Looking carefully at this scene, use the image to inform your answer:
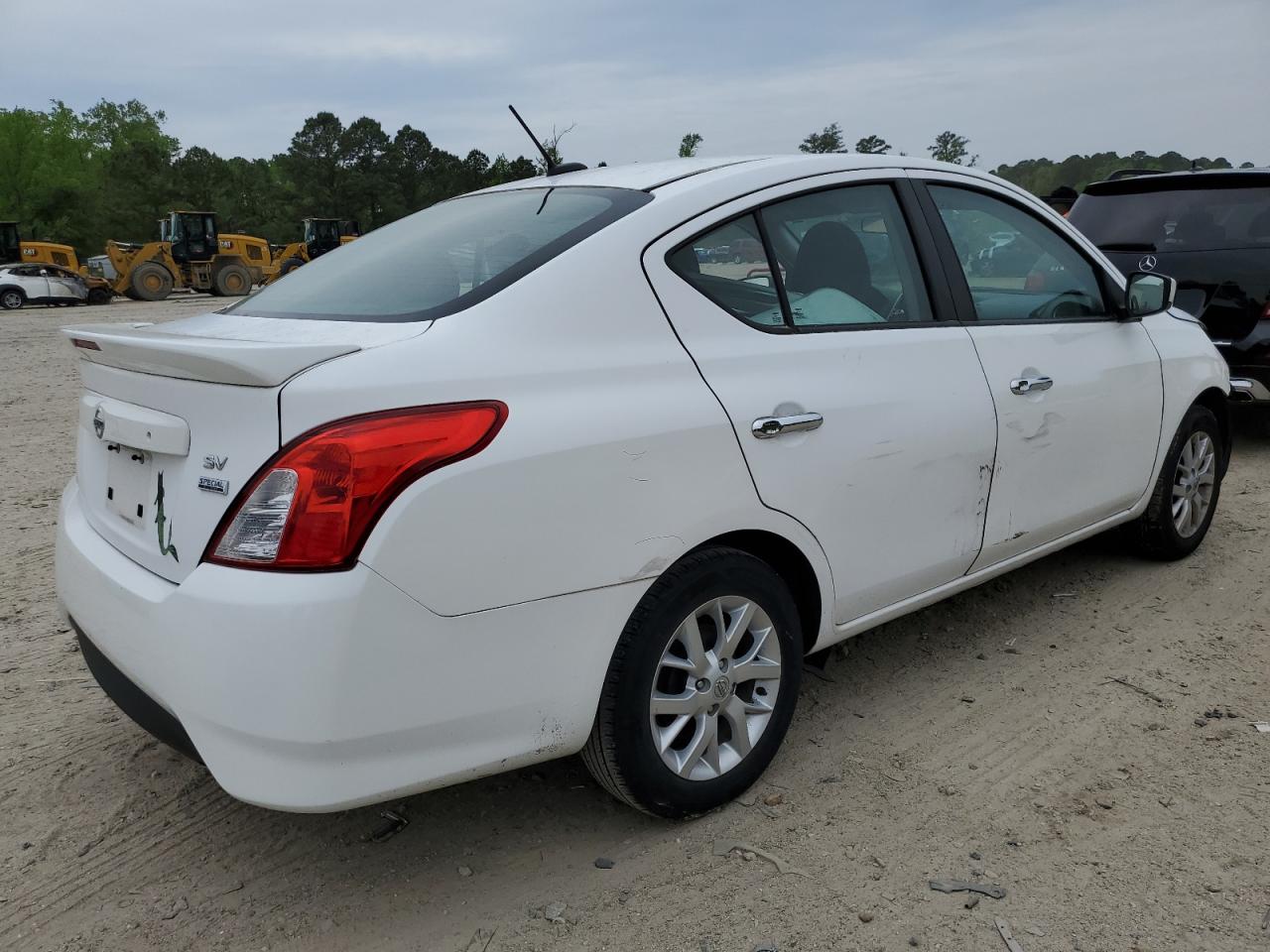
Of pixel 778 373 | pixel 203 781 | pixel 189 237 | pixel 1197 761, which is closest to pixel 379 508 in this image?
pixel 778 373

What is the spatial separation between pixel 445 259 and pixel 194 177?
6990 centimetres

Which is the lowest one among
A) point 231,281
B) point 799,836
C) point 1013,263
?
point 799,836

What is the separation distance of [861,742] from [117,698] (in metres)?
2.00

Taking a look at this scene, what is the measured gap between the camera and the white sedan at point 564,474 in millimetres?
1864

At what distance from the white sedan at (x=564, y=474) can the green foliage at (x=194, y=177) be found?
167ft

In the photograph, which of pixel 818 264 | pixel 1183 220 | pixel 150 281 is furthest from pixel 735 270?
pixel 150 281

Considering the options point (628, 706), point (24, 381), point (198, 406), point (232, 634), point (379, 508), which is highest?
point (198, 406)

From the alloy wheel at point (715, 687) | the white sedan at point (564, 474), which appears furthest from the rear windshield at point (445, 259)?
the alloy wheel at point (715, 687)

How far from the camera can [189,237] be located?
3130cm

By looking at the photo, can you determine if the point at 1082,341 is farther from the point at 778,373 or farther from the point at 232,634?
the point at 232,634

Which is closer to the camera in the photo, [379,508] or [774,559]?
[379,508]

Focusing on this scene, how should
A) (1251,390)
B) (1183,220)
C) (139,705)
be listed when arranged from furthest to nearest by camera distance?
(1183,220) < (1251,390) < (139,705)

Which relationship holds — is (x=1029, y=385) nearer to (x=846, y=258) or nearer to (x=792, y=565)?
(x=846, y=258)

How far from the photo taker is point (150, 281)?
30.6 meters
